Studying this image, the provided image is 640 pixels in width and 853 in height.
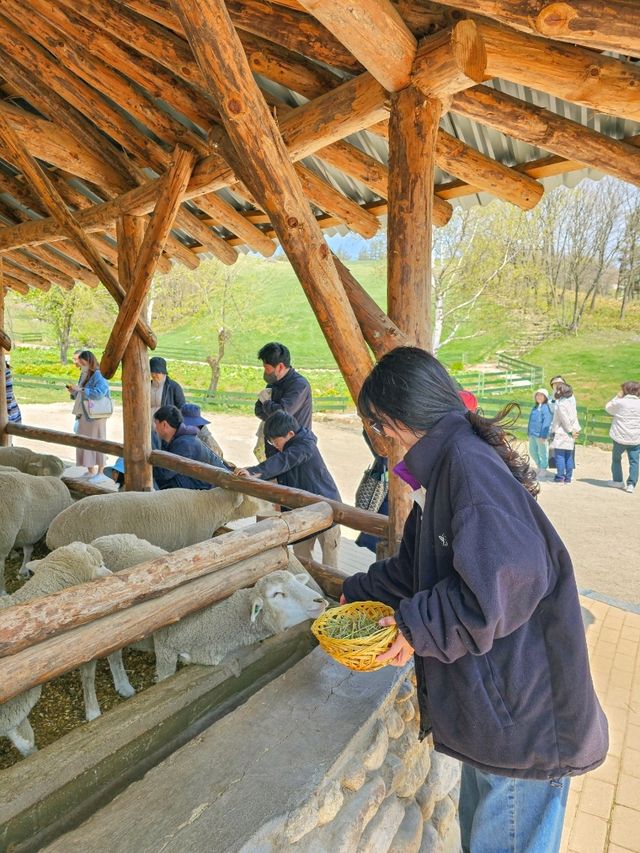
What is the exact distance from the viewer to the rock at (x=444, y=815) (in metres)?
2.30

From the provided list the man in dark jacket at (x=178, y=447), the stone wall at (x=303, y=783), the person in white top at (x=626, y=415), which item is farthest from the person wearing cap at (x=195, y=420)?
the person in white top at (x=626, y=415)

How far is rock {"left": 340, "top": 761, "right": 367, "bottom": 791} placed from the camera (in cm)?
185

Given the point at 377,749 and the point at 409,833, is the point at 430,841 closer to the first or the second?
the point at 409,833

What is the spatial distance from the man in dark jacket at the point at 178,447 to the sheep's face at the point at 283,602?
269 centimetres

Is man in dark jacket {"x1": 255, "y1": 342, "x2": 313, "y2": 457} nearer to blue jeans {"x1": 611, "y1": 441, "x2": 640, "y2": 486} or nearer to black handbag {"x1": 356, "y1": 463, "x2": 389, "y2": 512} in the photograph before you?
black handbag {"x1": 356, "y1": 463, "x2": 389, "y2": 512}

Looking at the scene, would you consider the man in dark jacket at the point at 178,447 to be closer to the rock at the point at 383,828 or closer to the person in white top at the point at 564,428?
the rock at the point at 383,828

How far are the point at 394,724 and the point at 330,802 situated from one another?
0.53 metres

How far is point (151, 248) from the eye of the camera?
4.43 m

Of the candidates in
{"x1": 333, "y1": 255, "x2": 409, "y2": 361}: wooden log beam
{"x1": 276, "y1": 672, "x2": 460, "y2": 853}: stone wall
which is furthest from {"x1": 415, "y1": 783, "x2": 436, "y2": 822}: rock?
{"x1": 333, "y1": 255, "x2": 409, "y2": 361}: wooden log beam

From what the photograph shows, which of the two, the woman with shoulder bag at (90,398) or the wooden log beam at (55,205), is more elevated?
the wooden log beam at (55,205)

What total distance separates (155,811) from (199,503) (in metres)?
3.06

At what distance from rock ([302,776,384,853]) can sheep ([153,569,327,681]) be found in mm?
842

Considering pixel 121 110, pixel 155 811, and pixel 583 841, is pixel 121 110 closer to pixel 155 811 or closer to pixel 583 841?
pixel 155 811

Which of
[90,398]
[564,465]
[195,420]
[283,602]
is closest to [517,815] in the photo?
[283,602]
